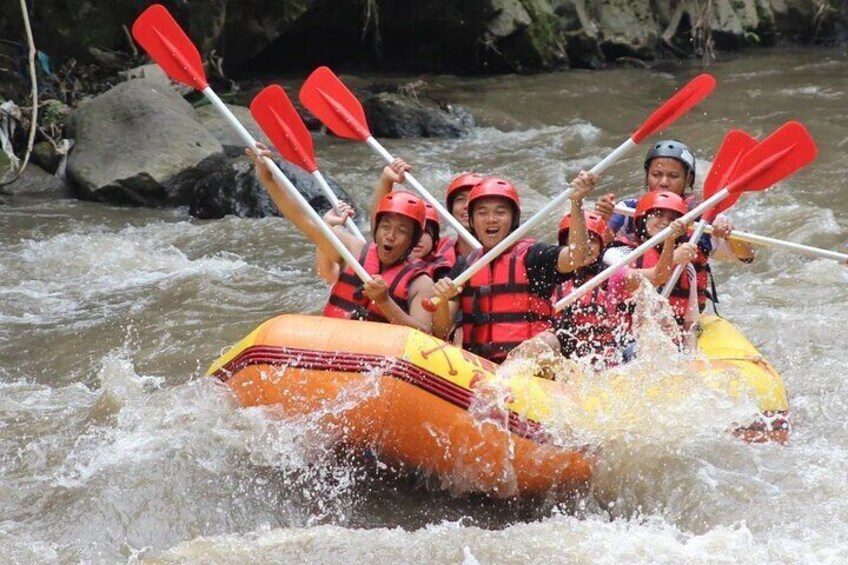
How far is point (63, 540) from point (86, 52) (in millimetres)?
7866

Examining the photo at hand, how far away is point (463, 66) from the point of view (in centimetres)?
1406

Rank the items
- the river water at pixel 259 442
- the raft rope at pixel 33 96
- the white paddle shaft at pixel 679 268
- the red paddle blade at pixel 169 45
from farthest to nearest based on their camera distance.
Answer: the raft rope at pixel 33 96, the red paddle blade at pixel 169 45, the white paddle shaft at pixel 679 268, the river water at pixel 259 442

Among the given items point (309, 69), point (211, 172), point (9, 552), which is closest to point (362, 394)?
point (9, 552)

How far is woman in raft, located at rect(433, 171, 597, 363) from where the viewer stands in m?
4.38

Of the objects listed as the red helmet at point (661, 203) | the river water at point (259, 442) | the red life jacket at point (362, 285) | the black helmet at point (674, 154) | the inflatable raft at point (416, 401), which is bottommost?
the river water at point (259, 442)

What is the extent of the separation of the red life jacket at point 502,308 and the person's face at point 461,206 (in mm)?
703

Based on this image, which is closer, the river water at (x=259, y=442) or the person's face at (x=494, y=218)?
the river water at (x=259, y=442)

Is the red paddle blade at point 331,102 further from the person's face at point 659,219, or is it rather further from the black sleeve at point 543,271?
the person's face at point 659,219

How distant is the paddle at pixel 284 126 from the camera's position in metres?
5.09

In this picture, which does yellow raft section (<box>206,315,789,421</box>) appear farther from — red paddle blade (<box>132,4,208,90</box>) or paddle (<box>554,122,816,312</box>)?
red paddle blade (<box>132,4,208,90</box>)

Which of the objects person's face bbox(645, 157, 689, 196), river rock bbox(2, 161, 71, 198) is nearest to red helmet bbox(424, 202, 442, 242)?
person's face bbox(645, 157, 689, 196)

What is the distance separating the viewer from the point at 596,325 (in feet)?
15.1

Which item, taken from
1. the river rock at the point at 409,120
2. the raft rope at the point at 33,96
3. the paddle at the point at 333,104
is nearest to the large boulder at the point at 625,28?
the river rock at the point at 409,120

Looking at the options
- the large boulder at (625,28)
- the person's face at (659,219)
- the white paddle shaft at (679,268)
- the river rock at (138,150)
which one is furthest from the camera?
the large boulder at (625,28)
